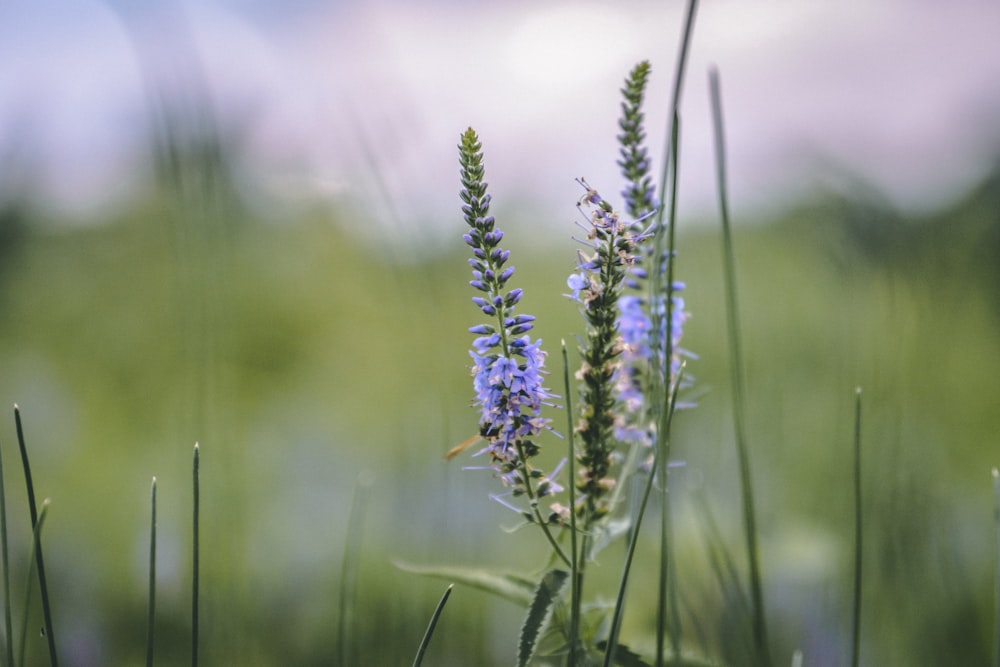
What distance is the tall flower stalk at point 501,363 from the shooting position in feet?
1.93

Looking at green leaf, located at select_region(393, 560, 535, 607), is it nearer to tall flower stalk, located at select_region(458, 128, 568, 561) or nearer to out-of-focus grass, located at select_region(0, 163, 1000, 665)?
tall flower stalk, located at select_region(458, 128, 568, 561)

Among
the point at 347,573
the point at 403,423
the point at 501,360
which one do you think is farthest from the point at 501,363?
the point at 403,423

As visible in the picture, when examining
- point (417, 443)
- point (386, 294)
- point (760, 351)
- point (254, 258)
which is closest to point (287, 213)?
point (254, 258)

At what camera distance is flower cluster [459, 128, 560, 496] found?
587 millimetres

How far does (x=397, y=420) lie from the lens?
80.4 inches

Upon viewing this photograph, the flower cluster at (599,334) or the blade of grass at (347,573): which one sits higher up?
the flower cluster at (599,334)

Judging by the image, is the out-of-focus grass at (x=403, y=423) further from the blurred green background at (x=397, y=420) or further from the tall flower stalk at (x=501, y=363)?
the tall flower stalk at (x=501, y=363)

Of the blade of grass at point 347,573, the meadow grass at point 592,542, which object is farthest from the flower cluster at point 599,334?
the blade of grass at point 347,573

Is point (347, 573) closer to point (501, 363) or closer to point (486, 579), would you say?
point (486, 579)

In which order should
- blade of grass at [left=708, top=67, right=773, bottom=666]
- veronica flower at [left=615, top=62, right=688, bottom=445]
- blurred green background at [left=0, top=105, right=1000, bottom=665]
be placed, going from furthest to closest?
blurred green background at [left=0, top=105, right=1000, bottom=665] → veronica flower at [left=615, top=62, right=688, bottom=445] → blade of grass at [left=708, top=67, right=773, bottom=666]

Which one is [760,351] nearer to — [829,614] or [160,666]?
[829,614]

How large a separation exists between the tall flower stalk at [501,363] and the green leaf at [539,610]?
1.6 inches

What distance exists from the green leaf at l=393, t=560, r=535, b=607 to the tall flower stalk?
0.08m

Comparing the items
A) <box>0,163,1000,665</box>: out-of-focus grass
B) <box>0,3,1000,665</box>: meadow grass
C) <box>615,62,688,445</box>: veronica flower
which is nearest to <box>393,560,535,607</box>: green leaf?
<box>0,3,1000,665</box>: meadow grass
